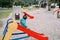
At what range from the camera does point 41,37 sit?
8.21 metres

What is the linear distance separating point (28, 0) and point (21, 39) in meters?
120

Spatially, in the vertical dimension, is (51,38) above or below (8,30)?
below

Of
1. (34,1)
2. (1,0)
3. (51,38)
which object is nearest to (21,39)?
(51,38)

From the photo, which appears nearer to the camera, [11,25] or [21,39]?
[11,25]

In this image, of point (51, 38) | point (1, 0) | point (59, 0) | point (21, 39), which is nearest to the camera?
point (21, 39)

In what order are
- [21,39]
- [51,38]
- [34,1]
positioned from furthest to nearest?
1. [34,1]
2. [51,38]
3. [21,39]

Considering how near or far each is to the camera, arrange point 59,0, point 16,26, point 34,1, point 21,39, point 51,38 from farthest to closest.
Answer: point 34,1
point 59,0
point 51,38
point 21,39
point 16,26

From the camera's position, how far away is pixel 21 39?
35.4 ft

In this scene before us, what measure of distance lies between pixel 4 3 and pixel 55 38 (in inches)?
2005

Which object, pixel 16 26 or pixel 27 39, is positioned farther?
pixel 27 39

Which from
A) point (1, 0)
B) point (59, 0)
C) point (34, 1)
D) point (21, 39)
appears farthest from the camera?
point (34, 1)

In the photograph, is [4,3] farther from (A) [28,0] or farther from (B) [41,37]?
(A) [28,0]

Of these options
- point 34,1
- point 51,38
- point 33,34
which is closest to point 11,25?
point 33,34

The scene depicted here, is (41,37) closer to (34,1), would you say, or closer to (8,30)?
(8,30)
